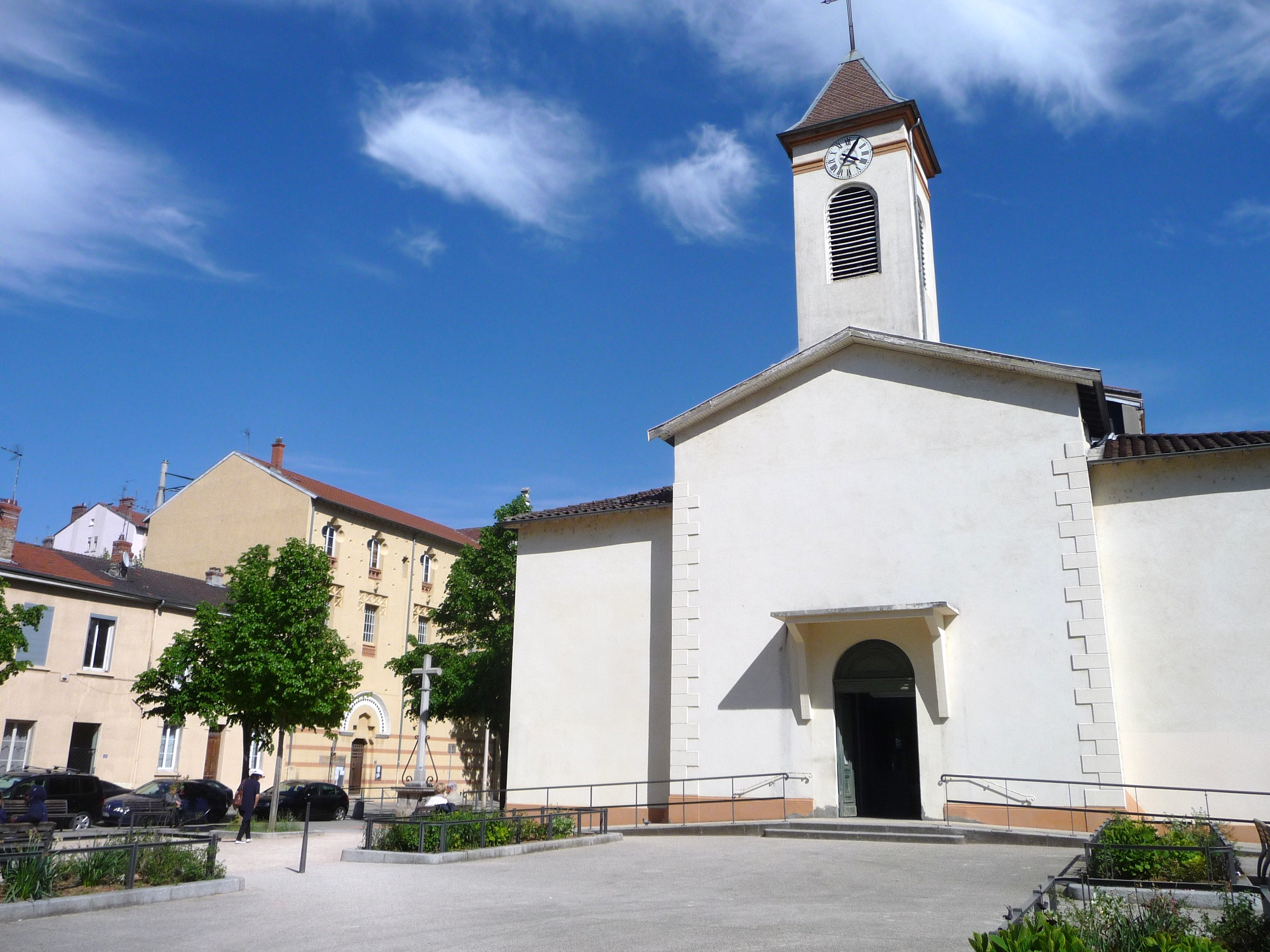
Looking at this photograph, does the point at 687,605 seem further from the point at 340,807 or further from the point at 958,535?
the point at 340,807

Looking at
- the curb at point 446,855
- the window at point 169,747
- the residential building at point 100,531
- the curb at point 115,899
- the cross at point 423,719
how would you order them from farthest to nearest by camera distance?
1. the residential building at point 100,531
2. the window at point 169,747
3. the cross at point 423,719
4. the curb at point 446,855
5. the curb at point 115,899

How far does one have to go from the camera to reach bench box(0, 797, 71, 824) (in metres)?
18.5

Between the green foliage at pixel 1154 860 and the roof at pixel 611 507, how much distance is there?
42.7ft

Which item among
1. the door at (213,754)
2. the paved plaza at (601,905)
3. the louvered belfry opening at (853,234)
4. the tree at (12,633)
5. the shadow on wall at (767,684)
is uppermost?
the louvered belfry opening at (853,234)

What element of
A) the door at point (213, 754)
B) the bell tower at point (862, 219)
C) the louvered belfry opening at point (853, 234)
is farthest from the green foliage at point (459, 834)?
the door at point (213, 754)

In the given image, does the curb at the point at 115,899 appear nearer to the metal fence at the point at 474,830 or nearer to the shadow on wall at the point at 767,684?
the metal fence at the point at 474,830

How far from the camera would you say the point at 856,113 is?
26188 millimetres

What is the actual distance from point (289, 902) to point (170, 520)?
3736 cm

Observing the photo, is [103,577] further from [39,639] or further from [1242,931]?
[1242,931]

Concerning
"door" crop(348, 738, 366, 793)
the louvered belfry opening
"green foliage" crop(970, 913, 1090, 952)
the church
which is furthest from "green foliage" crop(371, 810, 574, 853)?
"door" crop(348, 738, 366, 793)

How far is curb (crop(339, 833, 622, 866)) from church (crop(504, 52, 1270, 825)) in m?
5.18

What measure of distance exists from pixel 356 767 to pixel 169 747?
8.55m

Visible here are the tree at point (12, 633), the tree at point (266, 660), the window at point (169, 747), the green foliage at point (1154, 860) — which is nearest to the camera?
the green foliage at point (1154, 860)

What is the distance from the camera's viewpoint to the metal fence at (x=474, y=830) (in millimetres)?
14742
